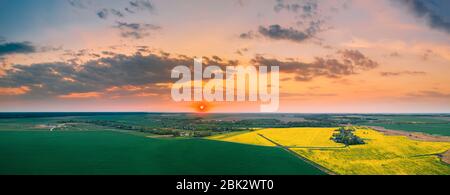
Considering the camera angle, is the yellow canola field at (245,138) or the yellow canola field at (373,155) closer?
the yellow canola field at (373,155)

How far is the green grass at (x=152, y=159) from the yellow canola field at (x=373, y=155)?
5.85 ft

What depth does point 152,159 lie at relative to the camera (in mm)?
22734

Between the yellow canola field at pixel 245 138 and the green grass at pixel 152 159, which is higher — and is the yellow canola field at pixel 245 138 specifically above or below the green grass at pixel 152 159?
above

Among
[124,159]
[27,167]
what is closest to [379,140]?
[124,159]

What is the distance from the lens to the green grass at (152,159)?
64.2ft

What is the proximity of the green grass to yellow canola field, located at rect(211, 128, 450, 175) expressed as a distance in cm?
178

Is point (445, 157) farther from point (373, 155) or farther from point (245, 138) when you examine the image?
point (245, 138)

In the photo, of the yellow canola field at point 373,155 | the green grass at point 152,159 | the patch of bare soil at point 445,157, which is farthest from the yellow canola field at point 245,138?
the patch of bare soil at point 445,157

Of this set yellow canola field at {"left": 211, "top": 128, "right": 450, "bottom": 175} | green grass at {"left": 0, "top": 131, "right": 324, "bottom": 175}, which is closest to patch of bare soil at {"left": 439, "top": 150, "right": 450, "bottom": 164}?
yellow canola field at {"left": 211, "top": 128, "right": 450, "bottom": 175}

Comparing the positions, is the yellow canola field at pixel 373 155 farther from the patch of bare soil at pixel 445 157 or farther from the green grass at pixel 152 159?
the green grass at pixel 152 159

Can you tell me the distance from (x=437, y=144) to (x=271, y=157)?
51.2 ft

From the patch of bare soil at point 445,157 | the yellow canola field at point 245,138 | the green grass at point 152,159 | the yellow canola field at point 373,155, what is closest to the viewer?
the yellow canola field at point 373,155

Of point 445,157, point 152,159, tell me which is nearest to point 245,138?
point 152,159
